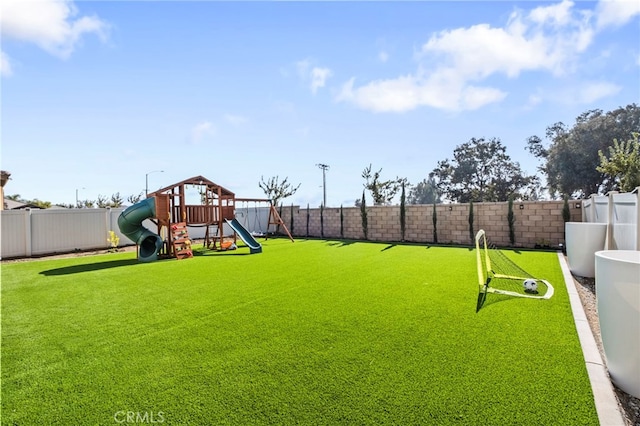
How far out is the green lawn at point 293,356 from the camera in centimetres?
175

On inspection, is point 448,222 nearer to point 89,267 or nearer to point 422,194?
→ point 89,267

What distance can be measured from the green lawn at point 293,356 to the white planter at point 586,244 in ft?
4.10

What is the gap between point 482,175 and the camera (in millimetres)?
28500

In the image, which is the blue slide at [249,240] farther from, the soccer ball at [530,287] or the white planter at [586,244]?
the white planter at [586,244]

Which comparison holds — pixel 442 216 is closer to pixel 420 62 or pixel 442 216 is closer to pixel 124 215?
pixel 420 62

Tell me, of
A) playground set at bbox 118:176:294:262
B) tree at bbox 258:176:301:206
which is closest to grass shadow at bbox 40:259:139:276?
playground set at bbox 118:176:294:262

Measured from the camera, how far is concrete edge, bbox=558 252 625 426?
1672 mm

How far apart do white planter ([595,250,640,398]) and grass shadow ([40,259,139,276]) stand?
8294mm

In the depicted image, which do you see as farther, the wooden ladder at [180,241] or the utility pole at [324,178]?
the utility pole at [324,178]

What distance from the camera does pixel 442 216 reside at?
11656mm

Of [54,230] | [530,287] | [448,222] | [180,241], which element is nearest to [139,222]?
[180,241]

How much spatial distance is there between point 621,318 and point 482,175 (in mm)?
30009

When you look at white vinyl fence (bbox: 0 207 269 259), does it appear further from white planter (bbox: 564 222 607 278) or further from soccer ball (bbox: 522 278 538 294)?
white planter (bbox: 564 222 607 278)

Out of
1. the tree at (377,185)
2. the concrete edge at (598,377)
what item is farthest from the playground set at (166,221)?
the tree at (377,185)
